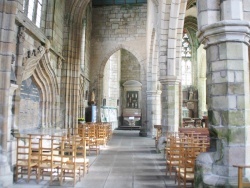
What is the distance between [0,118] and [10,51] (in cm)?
114

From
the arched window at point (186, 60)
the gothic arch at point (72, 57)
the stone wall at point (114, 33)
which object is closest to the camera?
the gothic arch at point (72, 57)

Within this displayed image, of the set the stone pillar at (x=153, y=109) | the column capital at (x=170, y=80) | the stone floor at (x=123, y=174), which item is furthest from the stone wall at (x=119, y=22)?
the stone floor at (x=123, y=174)

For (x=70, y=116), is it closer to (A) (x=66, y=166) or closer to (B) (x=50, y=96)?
(B) (x=50, y=96)

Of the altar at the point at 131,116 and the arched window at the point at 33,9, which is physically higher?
the arched window at the point at 33,9

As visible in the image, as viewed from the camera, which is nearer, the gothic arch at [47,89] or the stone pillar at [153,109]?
the gothic arch at [47,89]

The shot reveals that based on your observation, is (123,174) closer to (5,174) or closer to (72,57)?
(5,174)

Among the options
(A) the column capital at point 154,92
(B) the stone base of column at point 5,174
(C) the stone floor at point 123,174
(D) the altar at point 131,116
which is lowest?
(C) the stone floor at point 123,174

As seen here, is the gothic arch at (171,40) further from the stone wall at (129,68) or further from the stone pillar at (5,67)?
the stone wall at (129,68)

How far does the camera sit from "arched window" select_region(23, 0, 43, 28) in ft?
24.2

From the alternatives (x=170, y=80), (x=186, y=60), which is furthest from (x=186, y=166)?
(x=186, y=60)

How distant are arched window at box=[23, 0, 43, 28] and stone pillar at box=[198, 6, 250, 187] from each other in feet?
19.4

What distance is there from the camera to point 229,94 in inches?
123

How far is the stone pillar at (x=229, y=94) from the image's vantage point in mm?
3039

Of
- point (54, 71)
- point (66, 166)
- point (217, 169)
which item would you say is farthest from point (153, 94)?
point (217, 169)
